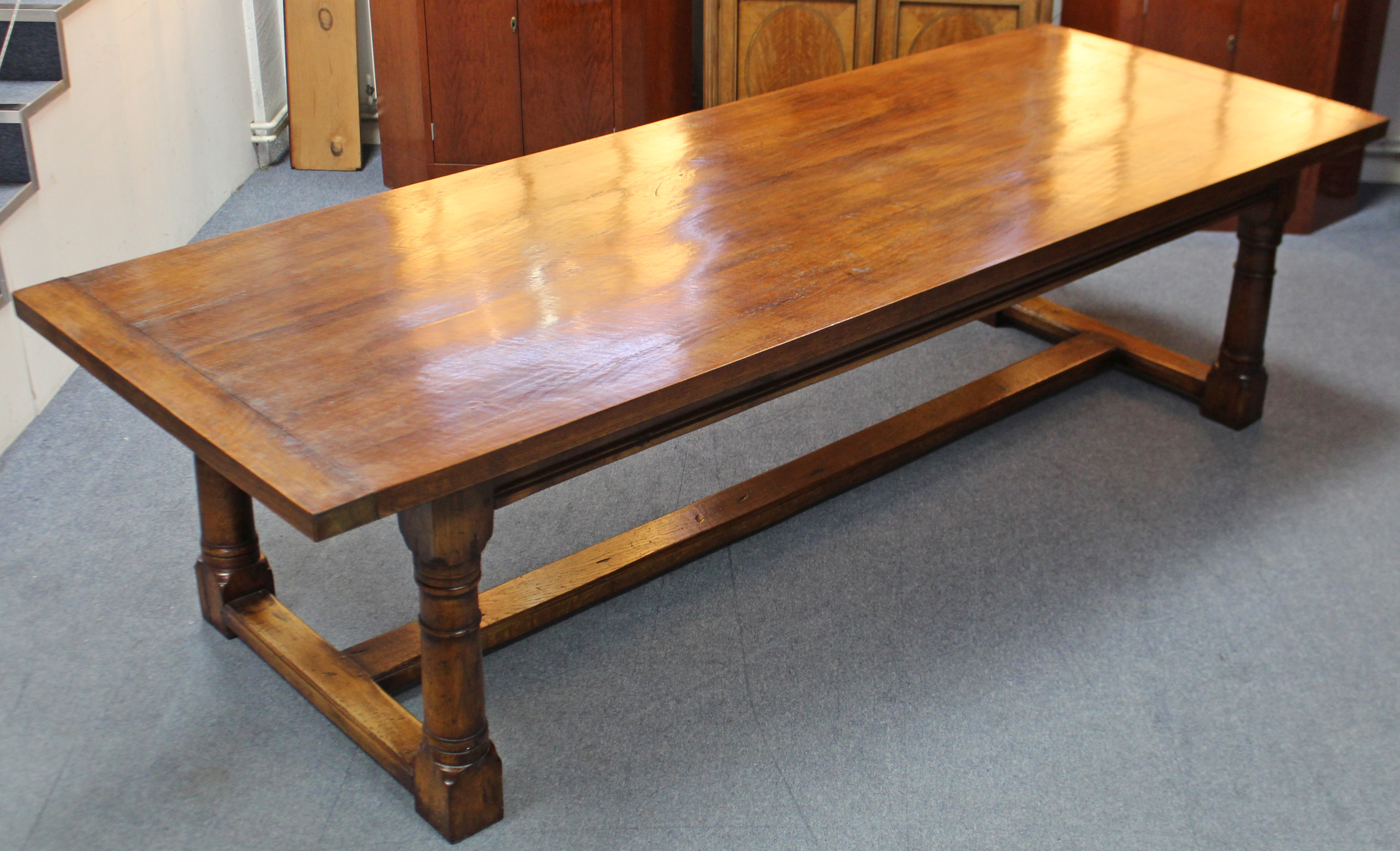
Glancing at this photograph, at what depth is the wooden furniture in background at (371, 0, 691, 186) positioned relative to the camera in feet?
13.9

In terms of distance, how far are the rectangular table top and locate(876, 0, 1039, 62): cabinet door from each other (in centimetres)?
118

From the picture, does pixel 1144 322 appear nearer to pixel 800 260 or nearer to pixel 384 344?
pixel 800 260

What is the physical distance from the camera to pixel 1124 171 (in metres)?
2.59

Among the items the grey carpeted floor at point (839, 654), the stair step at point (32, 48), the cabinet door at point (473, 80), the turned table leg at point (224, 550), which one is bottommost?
the grey carpeted floor at point (839, 654)

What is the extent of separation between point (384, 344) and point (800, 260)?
69 cm

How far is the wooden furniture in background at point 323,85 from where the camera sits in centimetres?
459

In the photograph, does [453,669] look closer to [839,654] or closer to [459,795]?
[459,795]

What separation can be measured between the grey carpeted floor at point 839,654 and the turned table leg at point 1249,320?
74 millimetres

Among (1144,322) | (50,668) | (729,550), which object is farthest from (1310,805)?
(50,668)

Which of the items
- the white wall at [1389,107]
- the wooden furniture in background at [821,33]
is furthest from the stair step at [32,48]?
the white wall at [1389,107]

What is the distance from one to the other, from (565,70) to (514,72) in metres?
0.16

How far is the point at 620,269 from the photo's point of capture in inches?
86.5

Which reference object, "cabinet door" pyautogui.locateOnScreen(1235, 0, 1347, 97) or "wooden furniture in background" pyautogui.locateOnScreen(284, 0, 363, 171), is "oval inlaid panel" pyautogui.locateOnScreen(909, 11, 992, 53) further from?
"wooden furniture in background" pyautogui.locateOnScreen(284, 0, 363, 171)

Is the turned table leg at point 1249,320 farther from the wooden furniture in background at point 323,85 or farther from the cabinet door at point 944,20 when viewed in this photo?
the wooden furniture in background at point 323,85
